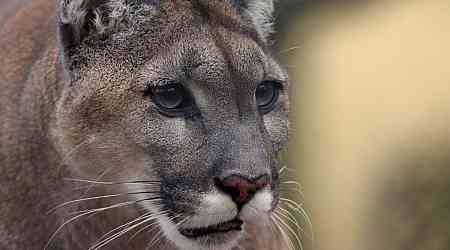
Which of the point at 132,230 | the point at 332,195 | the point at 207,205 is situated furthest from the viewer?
the point at 332,195

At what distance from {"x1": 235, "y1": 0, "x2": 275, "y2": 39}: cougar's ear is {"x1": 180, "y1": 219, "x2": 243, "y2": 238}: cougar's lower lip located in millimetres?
949

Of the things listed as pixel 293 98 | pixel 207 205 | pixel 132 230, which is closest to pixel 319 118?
pixel 293 98

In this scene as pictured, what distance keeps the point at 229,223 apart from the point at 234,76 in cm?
53

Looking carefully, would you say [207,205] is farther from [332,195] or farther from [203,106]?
[332,195]

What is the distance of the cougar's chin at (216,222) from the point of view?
4.23 meters

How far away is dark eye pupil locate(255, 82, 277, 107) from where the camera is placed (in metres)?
4.67

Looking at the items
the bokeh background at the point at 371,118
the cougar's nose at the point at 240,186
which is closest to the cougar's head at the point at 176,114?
the cougar's nose at the point at 240,186

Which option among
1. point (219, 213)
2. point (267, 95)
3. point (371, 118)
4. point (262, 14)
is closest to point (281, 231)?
point (267, 95)

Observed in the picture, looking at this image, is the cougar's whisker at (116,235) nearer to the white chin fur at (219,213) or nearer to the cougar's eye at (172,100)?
the white chin fur at (219,213)

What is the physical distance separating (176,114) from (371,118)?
12.8ft

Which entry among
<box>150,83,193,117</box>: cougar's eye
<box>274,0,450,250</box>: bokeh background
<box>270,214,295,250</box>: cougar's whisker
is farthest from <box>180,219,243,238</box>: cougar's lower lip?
<box>274,0,450,250</box>: bokeh background

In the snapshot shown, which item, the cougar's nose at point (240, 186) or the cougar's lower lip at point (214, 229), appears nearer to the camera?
the cougar's nose at point (240, 186)

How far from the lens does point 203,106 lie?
4.41 metres

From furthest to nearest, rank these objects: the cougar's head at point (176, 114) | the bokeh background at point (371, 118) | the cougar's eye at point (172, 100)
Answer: the bokeh background at point (371, 118)
the cougar's eye at point (172, 100)
the cougar's head at point (176, 114)
